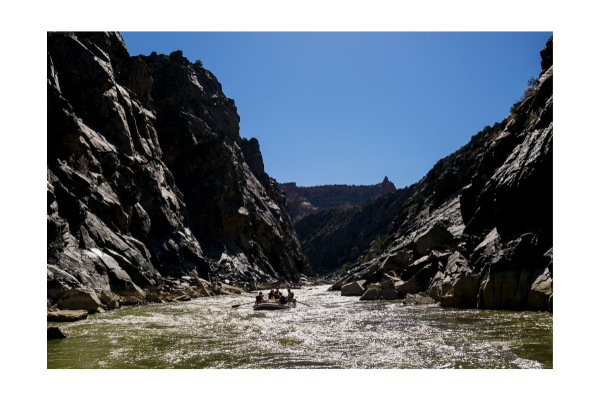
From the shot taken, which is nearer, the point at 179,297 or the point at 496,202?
the point at 496,202

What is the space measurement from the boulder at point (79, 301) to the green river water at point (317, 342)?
2.90 meters

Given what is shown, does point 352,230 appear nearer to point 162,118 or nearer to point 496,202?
point 162,118

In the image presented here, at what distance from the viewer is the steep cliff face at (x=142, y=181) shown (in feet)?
105

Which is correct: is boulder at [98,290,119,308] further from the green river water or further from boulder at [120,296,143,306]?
the green river water

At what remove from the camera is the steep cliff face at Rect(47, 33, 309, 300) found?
31.9 meters

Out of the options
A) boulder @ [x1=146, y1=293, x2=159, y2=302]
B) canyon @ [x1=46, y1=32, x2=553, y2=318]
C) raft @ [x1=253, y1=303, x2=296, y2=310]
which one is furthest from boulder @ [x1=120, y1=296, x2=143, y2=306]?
raft @ [x1=253, y1=303, x2=296, y2=310]

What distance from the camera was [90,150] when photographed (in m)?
39.8

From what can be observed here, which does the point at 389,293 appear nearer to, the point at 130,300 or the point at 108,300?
the point at 130,300

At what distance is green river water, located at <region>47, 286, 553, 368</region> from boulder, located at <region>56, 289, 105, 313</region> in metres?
2.90

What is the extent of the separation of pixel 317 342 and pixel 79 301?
14.3 m

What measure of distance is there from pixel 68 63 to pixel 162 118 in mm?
26531

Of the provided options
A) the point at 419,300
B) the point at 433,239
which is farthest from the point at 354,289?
the point at 419,300
